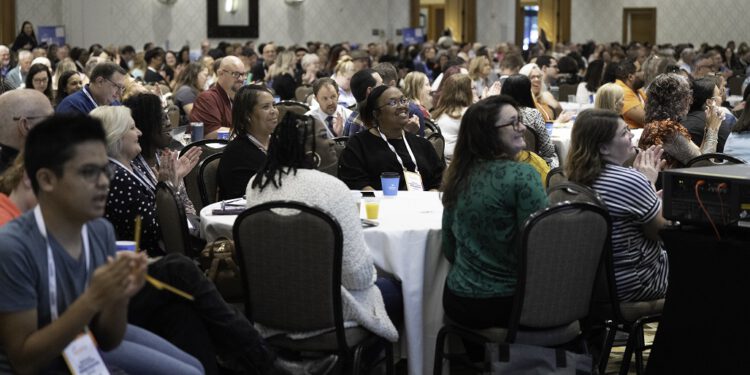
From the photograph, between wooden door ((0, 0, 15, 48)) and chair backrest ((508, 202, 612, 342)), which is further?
wooden door ((0, 0, 15, 48))

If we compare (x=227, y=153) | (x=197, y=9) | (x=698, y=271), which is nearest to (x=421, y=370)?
(x=698, y=271)

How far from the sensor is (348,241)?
3.79m

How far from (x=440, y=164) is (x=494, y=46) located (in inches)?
855

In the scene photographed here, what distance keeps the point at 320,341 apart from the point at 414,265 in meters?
0.54

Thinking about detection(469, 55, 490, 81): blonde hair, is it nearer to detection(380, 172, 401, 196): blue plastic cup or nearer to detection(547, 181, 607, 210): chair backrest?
detection(380, 172, 401, 196): blue plastic cup

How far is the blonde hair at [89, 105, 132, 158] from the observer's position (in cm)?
435

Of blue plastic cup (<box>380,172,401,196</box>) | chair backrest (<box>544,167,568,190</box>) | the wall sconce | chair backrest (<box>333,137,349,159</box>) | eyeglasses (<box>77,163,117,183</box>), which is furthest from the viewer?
the wall sconce

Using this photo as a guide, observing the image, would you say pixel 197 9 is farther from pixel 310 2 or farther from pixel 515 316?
pixel 515 316

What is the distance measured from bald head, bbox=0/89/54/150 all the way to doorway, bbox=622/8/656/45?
25264mm

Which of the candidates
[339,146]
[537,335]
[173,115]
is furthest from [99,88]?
[537,335]

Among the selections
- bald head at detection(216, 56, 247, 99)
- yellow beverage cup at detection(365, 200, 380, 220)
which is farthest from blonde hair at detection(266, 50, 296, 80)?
yellow beverage cup at detection(365, 200, 380, 220)

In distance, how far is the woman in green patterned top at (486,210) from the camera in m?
3.81

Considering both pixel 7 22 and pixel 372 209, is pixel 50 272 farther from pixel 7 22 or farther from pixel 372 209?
pixel 7 22

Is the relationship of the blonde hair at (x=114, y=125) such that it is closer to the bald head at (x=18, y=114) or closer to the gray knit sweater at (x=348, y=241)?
the bald head at (x=18, y=114)
